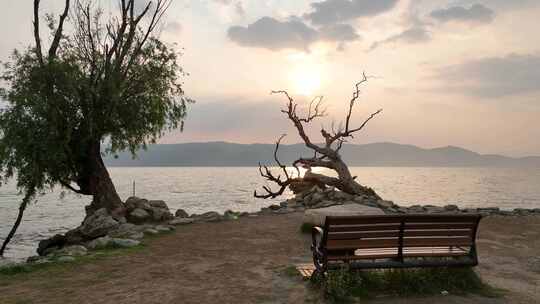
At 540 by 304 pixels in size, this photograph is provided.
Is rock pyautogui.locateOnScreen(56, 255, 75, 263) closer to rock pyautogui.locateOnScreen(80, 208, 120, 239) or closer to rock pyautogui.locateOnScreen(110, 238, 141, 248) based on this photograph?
rock pyautogui.locateOnScreen(110, 238, 141, 248)

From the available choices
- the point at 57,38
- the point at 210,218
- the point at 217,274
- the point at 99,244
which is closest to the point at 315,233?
the point at 217,274

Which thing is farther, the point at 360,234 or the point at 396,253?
the point at 396,253

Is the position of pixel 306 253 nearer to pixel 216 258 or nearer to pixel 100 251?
pixel 216 258

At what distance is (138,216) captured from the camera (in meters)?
19.4

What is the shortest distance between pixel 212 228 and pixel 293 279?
8.36 metres

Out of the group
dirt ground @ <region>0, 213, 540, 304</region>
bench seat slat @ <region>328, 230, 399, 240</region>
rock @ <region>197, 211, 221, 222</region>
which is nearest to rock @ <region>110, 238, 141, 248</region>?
dirt ground @ <region>0, 213, 540, 304</region>

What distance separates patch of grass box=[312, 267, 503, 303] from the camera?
791cm

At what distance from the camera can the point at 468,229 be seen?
8781 mm

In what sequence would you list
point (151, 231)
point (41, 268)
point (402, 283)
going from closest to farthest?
1. point (402, 283)
2. point (41, 268)
3. point (151, 231)

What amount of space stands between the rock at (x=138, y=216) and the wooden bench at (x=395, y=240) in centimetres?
1252

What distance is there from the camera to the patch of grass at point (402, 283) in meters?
7.91

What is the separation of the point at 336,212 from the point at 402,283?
17.9 feet

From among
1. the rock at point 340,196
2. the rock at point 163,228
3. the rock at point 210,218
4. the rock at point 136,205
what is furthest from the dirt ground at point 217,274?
the rock at point 340,196

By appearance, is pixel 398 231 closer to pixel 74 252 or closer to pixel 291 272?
pixel 291 272
